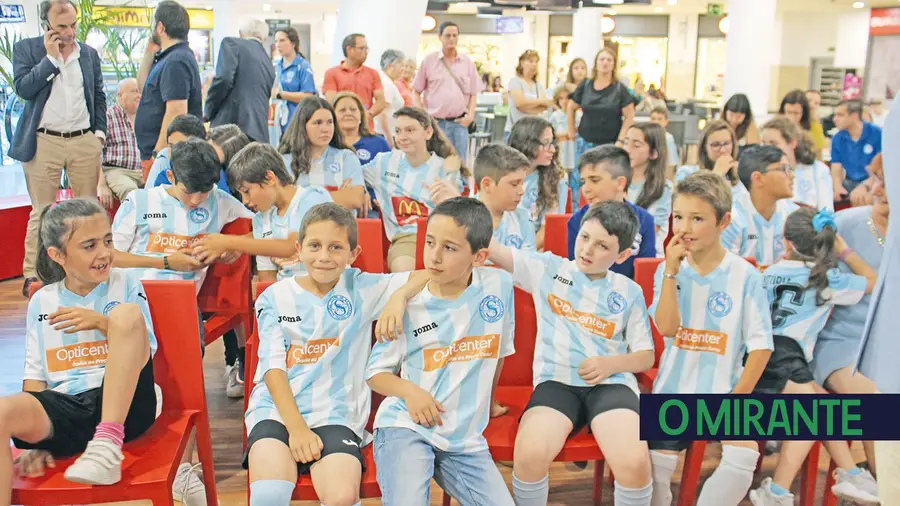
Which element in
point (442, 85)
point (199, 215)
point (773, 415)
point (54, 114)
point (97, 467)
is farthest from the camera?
point (442, 85)

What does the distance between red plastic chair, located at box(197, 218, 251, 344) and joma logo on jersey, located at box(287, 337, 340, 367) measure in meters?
0.99

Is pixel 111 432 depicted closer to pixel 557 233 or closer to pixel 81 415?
pixel 81 415

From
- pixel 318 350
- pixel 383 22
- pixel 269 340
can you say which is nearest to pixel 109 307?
pixel 269 340

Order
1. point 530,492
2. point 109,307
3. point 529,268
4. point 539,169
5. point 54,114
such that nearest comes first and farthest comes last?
1. point 530,492
2. point 109,307
3. point 529,268
4. point 539,169
5. point 54,114

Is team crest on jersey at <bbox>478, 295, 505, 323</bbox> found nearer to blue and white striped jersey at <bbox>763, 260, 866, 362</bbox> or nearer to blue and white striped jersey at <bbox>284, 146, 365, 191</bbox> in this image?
blue and white striped jersey at <bbox>763, 260, 866, 362</bbox>

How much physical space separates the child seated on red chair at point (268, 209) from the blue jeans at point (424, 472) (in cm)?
104

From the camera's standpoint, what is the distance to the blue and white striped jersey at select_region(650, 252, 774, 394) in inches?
99.7

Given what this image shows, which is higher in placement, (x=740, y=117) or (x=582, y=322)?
(x=740, y=117)

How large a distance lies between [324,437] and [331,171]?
1976 millimetres

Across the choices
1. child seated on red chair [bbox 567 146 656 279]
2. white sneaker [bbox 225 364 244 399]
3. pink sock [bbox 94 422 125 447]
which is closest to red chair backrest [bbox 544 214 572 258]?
child seated on red chair [bbox 567 146 656 279]

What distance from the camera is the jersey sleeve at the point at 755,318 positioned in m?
2.52

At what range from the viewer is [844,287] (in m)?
2.78

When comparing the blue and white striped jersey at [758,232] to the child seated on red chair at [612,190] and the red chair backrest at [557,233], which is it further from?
the red chair backrest at [557,233]

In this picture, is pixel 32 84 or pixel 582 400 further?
pixel 32 84
